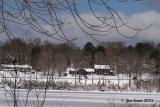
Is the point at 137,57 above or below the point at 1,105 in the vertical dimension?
above

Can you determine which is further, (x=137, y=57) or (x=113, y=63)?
(x=137, y=57)

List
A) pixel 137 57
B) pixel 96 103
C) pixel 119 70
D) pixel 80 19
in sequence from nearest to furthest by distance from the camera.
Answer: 1. pixel 80 19
2. pixel 96 103
3. pixel 119 70
4. pixel 137 57

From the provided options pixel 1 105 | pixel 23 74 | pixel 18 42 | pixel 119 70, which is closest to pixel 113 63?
pixel 119 70

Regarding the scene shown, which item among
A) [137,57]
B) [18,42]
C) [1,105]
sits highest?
[137,57]

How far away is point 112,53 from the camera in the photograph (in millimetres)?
53594

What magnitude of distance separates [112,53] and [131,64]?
3.66 m

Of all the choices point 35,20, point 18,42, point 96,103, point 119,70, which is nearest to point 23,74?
point 18,42

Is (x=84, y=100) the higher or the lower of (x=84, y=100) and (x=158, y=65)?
the lower

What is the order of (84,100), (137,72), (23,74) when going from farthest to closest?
(137,72) → (84,100) → (23,74)

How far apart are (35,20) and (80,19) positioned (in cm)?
47

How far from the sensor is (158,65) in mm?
→ 55562

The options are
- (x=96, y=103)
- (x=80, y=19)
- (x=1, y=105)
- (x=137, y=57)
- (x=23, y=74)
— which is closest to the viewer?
(x=80, y=19)

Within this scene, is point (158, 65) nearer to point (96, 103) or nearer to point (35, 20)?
point (96, 103)

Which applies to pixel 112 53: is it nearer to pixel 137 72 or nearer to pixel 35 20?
pixel 137 72
